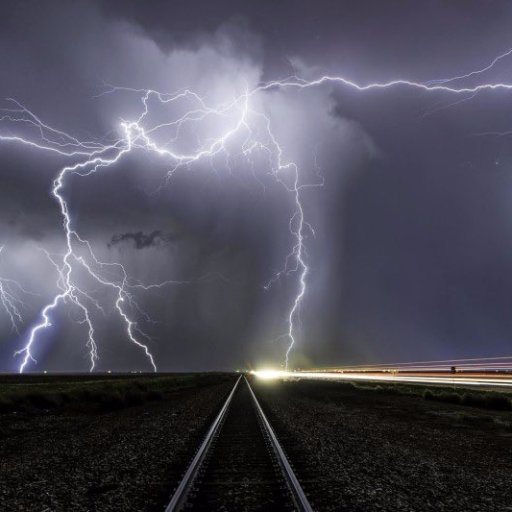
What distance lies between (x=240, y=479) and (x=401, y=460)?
10.8 ft

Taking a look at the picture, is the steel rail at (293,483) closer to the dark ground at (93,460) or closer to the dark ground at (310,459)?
the dark ground at (310,459)

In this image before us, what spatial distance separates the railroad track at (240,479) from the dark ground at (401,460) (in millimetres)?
307

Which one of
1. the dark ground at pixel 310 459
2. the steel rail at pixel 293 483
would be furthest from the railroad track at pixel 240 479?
A: the dark ground at pixel 310 459

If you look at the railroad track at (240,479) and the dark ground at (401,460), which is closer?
the railroad track at (240,479)

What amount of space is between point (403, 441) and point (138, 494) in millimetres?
6683

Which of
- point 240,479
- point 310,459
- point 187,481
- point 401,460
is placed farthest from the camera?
point 401,460

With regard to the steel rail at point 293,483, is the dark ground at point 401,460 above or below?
below

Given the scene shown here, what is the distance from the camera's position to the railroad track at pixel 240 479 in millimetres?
5215

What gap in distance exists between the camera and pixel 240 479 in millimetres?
6449

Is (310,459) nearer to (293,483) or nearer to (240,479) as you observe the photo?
(240,479)

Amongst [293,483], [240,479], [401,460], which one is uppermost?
[293,483]

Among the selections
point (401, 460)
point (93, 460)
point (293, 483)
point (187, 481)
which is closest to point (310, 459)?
point (401, 460)

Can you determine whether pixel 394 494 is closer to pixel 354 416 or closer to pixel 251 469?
pixel 251 469

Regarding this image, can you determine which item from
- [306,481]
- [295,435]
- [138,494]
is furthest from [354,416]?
[138,494]
